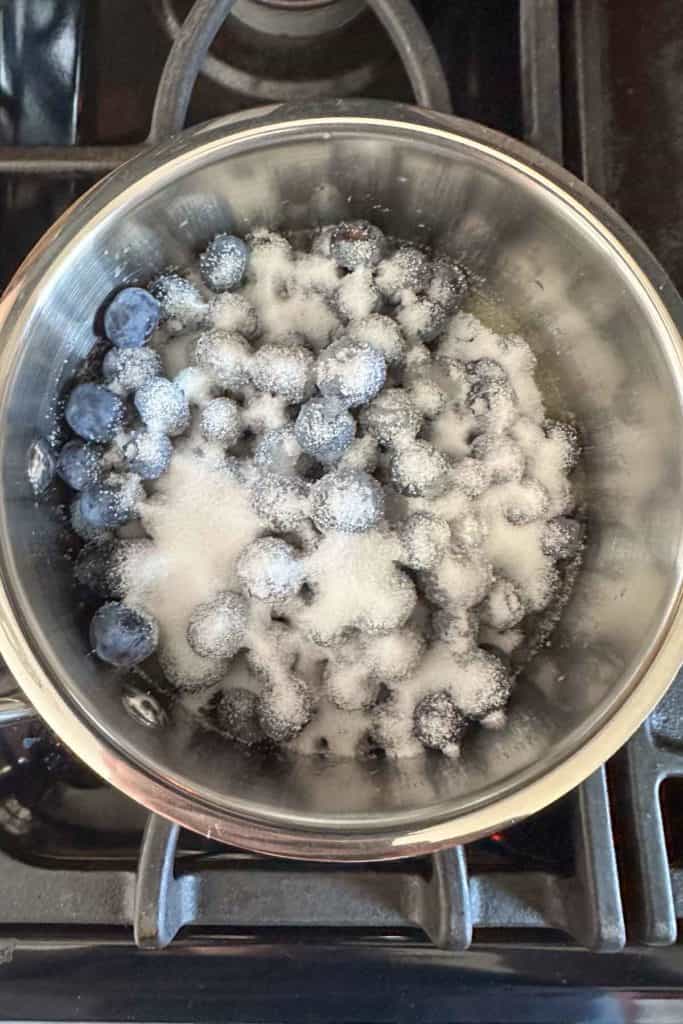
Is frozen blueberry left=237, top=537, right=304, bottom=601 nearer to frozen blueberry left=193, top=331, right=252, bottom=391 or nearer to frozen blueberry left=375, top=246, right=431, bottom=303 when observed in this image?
frozen blueberry left=193, top=331, right=252, bottom=391

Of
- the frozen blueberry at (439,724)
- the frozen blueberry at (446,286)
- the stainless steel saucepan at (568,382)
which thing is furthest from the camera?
the frozen blueberry at (446,286)

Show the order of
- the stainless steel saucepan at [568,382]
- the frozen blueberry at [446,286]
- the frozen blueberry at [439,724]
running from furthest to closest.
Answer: the frozen blueberry at [446,286], the frozen blueberry at [439,724], the stainless steel saucepan at [568,382]

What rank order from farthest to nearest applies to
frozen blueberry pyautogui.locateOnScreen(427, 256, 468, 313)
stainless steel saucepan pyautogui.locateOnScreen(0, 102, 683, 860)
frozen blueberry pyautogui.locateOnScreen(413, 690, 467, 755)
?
frozen blueberry pyautogui.locateOnScreen(427, 256, 468, 313) < frozen blueberry pyautogui.locateOnScreen(413, 690, 467, 755) < stainless steel saucepan pyautogui.locateOnScreen(0, 102, 683, 860)

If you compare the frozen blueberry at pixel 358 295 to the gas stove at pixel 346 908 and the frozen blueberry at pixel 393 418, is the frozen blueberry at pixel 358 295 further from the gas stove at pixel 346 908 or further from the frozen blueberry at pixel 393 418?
the gas stove at pixel 346 908

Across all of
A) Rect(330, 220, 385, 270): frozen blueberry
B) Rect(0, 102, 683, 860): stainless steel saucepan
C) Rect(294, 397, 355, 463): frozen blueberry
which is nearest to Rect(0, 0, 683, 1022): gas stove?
Rect(0, 102, 683, 860): stainless steel saucepan

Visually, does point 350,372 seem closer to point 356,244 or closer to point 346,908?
point 356,244

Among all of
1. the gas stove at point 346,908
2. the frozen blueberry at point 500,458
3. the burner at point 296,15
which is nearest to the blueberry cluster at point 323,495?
the frozen blueberry at point 500,458

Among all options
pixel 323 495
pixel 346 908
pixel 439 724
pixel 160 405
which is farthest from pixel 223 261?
pixel 346 908
